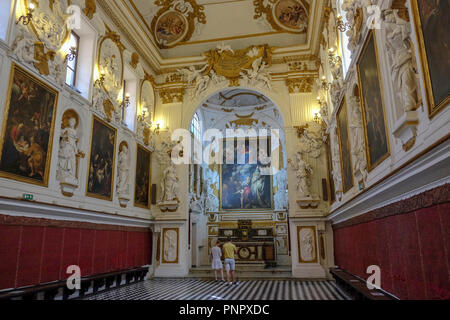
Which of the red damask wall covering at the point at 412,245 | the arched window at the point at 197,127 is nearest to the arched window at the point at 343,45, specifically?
the red damask wall covering at the point at 412,245

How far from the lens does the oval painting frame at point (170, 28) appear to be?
578 inches

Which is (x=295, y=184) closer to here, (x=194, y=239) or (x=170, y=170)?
(x=170, y=170)

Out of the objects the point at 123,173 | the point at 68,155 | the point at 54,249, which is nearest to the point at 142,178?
the point at 123,173

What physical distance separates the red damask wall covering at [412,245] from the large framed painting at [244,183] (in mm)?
13099

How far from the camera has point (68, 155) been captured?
8.53 metres

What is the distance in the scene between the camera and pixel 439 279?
387cm

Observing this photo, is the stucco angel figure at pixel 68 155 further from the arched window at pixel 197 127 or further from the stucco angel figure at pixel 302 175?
the arched window at pixel 197 127

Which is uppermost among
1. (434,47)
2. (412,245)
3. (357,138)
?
(357,138)

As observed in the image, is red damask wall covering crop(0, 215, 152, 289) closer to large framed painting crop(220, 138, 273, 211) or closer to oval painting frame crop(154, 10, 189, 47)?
oval painting frame crop(154, 10, 189, 47)

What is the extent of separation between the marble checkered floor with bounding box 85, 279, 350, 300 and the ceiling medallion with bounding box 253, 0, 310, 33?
10565 millimetres

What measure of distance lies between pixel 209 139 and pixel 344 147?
42.1 feet

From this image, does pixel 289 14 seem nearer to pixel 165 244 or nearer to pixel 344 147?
pixel 344 147

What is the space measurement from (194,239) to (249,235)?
304 cm
